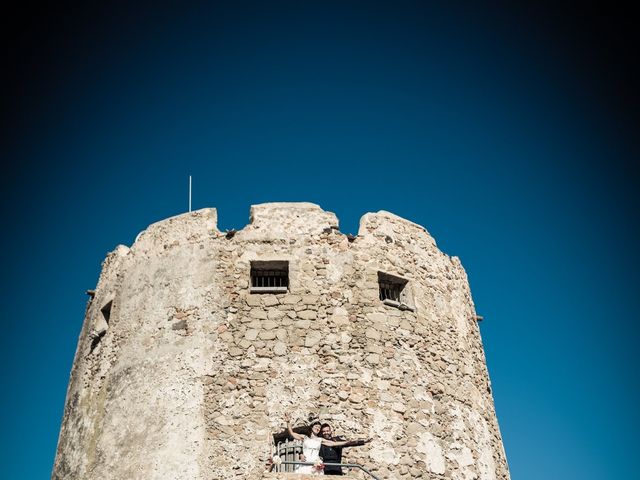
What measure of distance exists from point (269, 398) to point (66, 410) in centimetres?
589

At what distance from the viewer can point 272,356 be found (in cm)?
1792

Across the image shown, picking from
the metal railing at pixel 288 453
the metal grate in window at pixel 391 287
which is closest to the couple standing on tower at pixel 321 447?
the metal railing at pixel 288 453

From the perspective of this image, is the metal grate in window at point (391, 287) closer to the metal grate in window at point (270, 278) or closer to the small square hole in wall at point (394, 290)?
the small square hole in wall at point (394, 290)

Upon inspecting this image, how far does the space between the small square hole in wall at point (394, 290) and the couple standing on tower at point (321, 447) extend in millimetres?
3577

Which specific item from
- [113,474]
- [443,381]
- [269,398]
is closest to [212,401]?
[269,398]

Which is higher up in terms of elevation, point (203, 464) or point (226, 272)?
point (226, 272)

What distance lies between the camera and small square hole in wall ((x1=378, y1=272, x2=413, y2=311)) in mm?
19516

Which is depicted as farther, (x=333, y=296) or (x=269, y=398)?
(x=333, y=296)

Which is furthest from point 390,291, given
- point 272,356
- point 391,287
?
point 272,356

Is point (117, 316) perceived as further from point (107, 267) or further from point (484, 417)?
point (484, 417)

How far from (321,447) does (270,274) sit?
420 cm

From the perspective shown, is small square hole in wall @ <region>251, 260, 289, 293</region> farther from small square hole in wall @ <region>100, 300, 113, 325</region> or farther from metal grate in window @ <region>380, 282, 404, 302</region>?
small square hole in wall @ <region>100, 300, 113, 325</region>

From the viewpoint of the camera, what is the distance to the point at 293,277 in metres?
18.9

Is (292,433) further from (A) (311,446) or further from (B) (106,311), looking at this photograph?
(B) (106,311)
